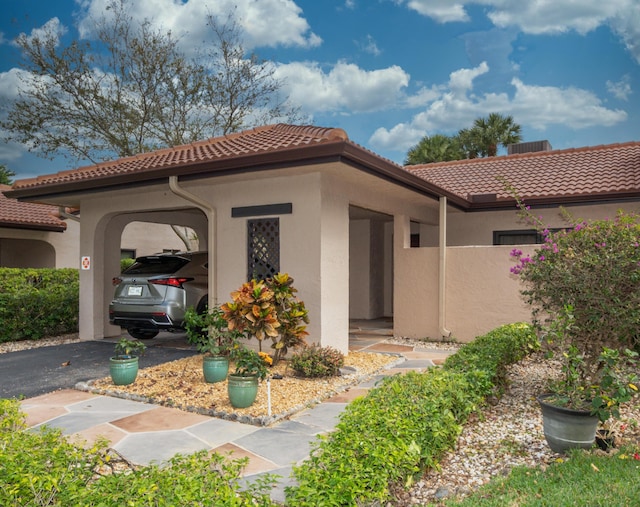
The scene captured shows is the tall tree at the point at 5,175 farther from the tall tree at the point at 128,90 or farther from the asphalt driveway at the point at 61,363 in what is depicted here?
the asphalt driveway at the point at 61,363

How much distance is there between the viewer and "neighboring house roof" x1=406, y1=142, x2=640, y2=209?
33.5 feet

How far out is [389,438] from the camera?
3182 mm

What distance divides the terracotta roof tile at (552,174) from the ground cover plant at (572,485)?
6229mm

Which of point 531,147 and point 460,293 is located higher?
point 531,147

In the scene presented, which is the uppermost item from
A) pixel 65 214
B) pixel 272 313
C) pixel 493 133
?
pixel 493 133

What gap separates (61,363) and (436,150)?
18.6 meters

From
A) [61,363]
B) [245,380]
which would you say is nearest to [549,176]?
[245,380]

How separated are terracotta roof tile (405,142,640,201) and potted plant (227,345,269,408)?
5.44m

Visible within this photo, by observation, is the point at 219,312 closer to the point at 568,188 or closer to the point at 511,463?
the point at 511,463

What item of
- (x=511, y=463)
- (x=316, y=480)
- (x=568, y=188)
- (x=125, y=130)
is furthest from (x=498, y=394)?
(x=125, y=130)

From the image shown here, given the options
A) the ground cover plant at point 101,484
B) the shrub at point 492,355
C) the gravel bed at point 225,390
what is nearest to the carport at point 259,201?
the gravel bed at point 225,390

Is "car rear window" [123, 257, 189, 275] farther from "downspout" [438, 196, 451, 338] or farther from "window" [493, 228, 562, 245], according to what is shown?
"window" [493, 228, 562, 245]

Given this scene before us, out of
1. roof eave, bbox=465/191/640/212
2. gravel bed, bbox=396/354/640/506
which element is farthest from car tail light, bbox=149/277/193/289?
roof eave, bbox=465/191/640/212

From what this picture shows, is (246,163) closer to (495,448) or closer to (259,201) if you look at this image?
(259,201)
